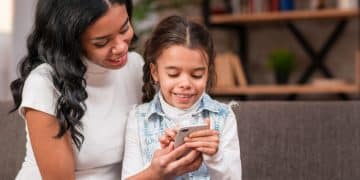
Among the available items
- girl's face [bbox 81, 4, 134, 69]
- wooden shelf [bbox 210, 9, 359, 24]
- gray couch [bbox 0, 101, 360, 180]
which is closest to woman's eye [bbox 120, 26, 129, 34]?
girl's face [bbox 81, 4, 134, 69]

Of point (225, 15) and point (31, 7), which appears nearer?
point (31, 7)

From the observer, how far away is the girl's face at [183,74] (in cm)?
135

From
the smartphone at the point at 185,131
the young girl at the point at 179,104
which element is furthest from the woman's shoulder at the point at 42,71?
the smartphone at the point at 185,131

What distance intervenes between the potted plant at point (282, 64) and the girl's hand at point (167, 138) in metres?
A: 2.56

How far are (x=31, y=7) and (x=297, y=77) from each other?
1721 millimetres

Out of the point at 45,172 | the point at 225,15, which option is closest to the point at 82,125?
the point at 45,172

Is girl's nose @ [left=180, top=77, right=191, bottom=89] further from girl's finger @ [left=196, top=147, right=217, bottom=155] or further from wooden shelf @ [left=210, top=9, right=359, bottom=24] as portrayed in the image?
wooden shelf @ [left=210, top=9, right=359, bottom=24]

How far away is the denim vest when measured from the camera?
1.40 meters

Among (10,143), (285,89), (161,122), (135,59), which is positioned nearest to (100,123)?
(161,122)

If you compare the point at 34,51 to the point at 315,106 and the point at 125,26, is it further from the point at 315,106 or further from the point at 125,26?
the point at 315,106

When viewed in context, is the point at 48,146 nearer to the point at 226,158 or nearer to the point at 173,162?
the point at 173,162

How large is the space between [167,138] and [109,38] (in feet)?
0.83

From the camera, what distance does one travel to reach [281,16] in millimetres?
3689

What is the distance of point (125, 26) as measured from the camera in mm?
1369
